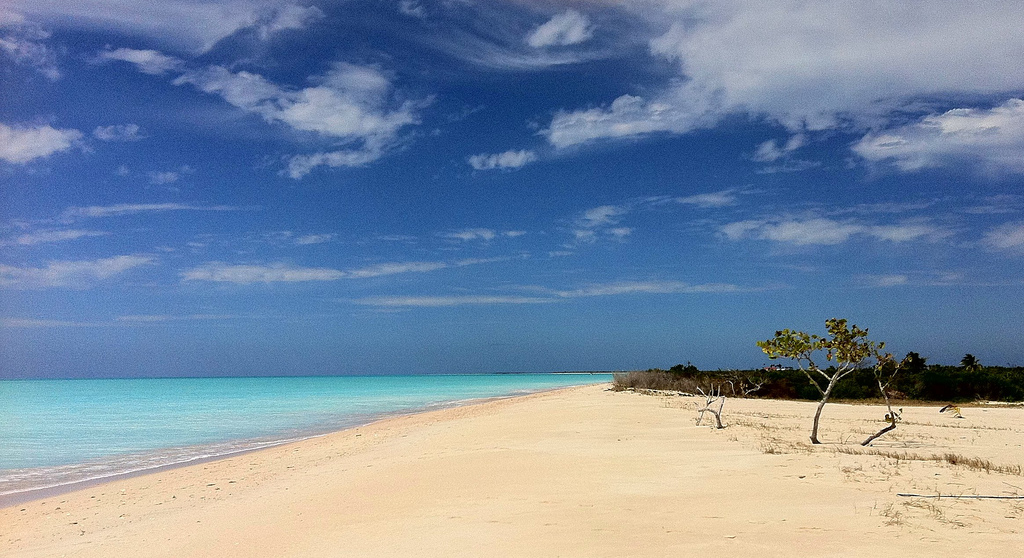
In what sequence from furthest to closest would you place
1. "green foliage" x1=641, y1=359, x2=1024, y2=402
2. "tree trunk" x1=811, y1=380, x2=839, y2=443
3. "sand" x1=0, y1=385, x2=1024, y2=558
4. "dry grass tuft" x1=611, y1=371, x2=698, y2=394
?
1. "dry grass tuft" x1=611, y1=371, x2=698, y2=394
2. "green foliage" x1=641, y1=359, x2=1024, y2=402
3. "tree trunk" x1=811, y1=380, x2=839, y2=443
4. "sand" x1=0, y1=385, x2=1024, y2=558

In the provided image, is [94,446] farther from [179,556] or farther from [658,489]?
[658,489]

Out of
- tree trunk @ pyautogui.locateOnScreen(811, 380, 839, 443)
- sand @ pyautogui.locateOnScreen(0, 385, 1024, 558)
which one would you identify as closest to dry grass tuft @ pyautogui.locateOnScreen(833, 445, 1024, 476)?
sand @ pyautogui.locateOnScreen(0, 385, 1024, 558)

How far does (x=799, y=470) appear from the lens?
10266 millimetres

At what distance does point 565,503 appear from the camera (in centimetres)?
854

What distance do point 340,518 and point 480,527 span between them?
2256 millimetres

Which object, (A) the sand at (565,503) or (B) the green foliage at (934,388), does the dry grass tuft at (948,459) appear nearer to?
(A) the sand at (565,503)

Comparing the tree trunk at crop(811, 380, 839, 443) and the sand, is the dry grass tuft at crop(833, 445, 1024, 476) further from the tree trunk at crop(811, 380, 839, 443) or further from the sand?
the tree trunk at crop(811, 380, 839, 443)

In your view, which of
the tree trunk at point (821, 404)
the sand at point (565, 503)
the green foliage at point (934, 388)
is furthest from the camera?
the green foliage at point (934, 388)

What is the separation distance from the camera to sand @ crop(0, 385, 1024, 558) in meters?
6.57

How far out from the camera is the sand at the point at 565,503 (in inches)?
259

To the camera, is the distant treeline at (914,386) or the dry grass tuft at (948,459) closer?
the dry grass tuft at (948,459)

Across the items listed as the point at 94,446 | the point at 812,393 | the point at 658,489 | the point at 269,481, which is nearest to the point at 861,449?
the point at 658,489

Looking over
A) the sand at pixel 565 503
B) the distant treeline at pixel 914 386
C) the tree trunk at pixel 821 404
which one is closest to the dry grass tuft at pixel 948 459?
the sand at pixel 565 503

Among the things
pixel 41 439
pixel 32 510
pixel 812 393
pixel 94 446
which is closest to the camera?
pixel 32 510
